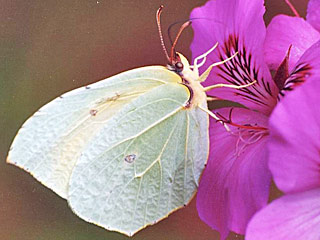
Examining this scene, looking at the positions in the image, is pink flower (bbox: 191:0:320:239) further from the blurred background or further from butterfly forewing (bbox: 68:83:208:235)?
the blurred background

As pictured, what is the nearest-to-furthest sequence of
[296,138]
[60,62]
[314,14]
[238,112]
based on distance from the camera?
[296,138], [314,14], [238,112], [60,62]

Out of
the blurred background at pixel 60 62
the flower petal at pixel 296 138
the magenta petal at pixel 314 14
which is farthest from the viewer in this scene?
the blurred background at pixel 60 62

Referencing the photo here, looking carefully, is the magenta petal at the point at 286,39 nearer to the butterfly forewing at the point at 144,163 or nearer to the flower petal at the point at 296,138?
the butterfly forewing at the point at 144,163

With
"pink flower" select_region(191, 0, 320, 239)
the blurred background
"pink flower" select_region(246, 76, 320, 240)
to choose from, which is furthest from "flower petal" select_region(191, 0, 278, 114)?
the blurred background

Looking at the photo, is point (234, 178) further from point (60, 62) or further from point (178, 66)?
point (60, 62)

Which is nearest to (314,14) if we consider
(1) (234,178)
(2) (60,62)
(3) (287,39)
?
(3) (287,39)

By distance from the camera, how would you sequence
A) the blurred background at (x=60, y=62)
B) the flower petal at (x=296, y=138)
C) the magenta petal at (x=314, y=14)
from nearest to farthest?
the flower petal at (x=296, y=138) < the magenta petal at (x=314, y=14) < the blurred background at (x=60, y=62)

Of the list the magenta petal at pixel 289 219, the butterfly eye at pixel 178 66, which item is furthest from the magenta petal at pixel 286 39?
the magenta petal at pixel 289 219
